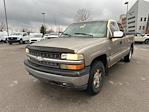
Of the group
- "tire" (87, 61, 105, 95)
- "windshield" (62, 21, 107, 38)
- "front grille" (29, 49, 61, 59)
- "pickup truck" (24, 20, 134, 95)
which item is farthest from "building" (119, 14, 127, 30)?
"front grille" (29, 49, 61, 59)

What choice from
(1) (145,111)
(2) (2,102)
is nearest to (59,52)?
(2) (2,102)

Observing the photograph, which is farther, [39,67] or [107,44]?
[107,44]

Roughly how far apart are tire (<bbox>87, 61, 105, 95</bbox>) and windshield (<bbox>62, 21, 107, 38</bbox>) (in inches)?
35.4

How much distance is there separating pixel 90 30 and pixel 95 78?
1501 millimetres

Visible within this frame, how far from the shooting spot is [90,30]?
425cm

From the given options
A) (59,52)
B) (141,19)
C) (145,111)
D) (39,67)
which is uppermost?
(141,19)

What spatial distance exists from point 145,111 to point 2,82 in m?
4.01

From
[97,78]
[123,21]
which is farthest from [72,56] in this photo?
[123,21]

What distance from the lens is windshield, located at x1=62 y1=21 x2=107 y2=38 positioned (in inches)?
→ 159

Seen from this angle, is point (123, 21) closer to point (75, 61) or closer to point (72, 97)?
point (72, 97)

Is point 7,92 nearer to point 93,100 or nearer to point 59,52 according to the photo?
point 59,52

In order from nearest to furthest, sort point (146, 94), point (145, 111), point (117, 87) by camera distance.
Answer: point (145, 111) < point (146, 94) < point (117, 87)

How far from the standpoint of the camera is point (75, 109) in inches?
117

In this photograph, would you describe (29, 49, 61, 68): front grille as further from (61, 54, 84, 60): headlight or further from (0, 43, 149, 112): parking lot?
(0, 43, 149, 112): parking lot
